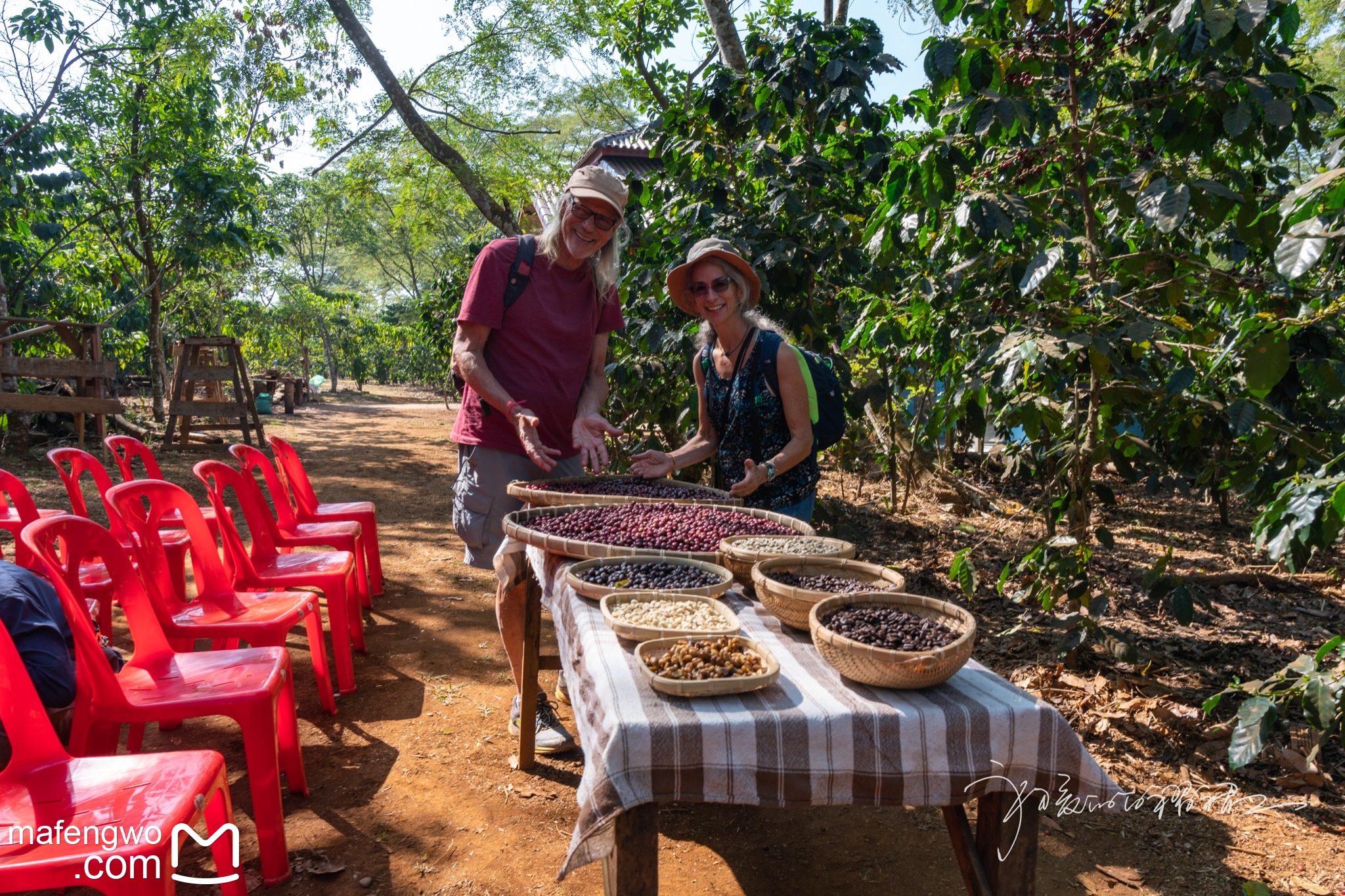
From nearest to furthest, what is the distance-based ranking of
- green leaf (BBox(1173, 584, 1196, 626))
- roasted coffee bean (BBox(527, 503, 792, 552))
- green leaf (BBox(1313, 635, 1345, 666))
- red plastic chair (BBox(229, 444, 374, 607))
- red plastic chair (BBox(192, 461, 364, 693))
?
green leaf (BBox(1313, 635, 1345, 666)) → roasted coffee bean (BBox(527, 503, 792, 552)) → green leaf (BBox(1173, 584, 1196, 626)) → red plastic chair (BBox(192, 461, 364, 693)) → red plastic chair (BBox(229, 444, 374, 607))

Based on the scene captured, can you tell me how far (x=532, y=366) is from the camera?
2.90m

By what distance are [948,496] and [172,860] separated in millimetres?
7035

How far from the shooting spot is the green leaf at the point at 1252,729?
6.56 ft

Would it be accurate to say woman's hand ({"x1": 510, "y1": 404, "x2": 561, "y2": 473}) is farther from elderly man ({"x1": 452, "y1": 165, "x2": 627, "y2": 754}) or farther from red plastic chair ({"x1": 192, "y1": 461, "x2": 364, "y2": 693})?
red plastic chair ({"x1": 192, "y1": 461, "x2": 364, "y2": 693})

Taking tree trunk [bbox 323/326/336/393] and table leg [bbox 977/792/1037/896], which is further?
tree trunk [bbox 323/326/336/393]

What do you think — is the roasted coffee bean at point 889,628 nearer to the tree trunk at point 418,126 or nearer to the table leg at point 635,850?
the table leg at point 635,850

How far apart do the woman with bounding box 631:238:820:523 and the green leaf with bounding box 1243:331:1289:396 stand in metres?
1.27

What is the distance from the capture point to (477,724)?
3234 millimetres

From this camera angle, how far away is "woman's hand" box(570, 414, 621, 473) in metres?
2.94

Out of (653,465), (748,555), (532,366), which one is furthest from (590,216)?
(748,555)

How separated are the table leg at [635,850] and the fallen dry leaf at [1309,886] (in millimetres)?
2121

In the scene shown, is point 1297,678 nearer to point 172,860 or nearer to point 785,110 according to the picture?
point 172,860

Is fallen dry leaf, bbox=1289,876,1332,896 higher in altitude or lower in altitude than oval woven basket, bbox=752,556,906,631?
lower

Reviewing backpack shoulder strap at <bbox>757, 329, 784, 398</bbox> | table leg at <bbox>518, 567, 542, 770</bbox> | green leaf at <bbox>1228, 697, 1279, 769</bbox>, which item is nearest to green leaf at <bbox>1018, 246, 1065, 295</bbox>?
backpack shoulder strap at <bbox>757, 329, 784, 398</bbox>
